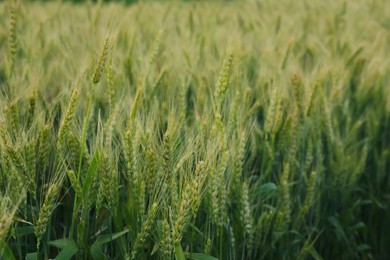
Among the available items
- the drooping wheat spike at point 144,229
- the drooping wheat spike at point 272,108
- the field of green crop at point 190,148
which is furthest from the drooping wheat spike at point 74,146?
the drooping wheat spike at point 272,108

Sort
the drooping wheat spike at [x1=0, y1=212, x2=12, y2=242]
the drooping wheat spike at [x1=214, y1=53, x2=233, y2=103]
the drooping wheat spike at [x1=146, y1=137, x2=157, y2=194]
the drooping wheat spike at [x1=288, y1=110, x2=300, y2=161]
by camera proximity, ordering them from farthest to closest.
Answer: the drooping wheat spike at [x1=288, y1=110, x2=300, y2=161] → the drooping wheat spike at [x1=214, y1=53, x2=233, y2=103] → the drooping wheat spike at [x1=146, y1=137, x2=157, y2=194] → the drooping wheat spike at [x1=0, y1=212, x2=12, y2=242]

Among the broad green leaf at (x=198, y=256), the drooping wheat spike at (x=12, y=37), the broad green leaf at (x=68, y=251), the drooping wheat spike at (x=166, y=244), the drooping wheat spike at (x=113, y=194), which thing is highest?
the drooping wheat spike at (x=12, y=37)

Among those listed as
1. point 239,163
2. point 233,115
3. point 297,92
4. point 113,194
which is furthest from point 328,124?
point 113,194

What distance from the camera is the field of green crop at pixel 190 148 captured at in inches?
47.7

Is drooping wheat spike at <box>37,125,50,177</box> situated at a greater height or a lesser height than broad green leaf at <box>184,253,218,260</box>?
greater

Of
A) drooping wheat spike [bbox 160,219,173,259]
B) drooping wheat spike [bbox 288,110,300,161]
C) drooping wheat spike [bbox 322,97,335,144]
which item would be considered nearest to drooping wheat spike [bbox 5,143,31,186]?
drooping wheat spike [bbox 160,219,173,259]

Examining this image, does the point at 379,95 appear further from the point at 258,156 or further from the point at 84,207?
the point at 84,207

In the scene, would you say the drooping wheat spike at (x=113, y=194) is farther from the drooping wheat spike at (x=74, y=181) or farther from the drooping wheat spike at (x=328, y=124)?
the drooping wheat spike at (x=328, y=124)

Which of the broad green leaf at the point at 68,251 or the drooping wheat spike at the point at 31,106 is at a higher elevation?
the drooping wheat spike at the point at 31,106

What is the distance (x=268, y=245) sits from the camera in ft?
5.19

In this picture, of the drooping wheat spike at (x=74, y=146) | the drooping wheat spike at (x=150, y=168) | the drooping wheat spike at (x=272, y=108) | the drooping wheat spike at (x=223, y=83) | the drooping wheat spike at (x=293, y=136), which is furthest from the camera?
the drooping wheat spike at (x=293, y=136)

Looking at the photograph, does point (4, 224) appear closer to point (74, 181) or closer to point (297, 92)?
point (74, 181)

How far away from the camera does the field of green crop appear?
1212 mm

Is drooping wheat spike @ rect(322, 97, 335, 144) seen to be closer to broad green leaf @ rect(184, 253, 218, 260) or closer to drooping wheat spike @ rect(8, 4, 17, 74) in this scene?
broad green leaf @ rect(184, 253, 218, 260)
